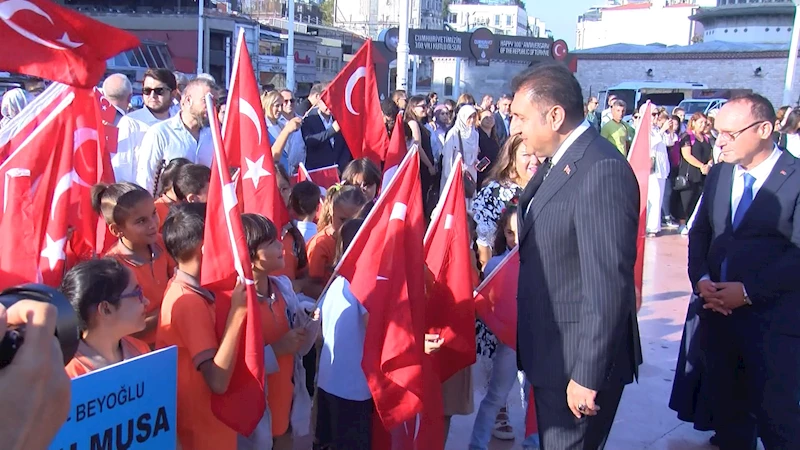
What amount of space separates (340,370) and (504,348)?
3.36ft

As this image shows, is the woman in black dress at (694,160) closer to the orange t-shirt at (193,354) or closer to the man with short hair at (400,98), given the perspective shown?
the man with short hair at (400,98)

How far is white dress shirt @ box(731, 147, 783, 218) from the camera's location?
352 cm

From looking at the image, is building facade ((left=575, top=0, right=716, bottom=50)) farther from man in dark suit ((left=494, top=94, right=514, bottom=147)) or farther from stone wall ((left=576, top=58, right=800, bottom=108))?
man in dark suit ((left=494, top=94, right=514, bottom=147))

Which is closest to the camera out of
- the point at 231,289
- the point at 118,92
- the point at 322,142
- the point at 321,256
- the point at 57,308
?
the point at 57,308

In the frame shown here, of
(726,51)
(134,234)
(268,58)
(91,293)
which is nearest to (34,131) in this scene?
(134,234)

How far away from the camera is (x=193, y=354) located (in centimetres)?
266

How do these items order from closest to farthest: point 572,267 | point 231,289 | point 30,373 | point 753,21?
1. point 30,373
2. point 572,267
3. point 231,289
4. point 753,21

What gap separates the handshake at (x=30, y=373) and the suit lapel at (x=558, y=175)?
173 centimetres

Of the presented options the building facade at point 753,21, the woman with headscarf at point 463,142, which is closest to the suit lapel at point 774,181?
the woman with headscarf at point 463,142

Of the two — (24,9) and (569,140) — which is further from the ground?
(24,9)

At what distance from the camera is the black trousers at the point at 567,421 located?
262 cm

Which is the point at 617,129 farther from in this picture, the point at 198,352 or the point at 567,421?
the point at 198,352

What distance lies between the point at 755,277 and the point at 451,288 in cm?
141

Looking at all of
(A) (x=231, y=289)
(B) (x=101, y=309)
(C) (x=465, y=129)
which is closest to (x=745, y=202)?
(A) (x=231, y=289)
